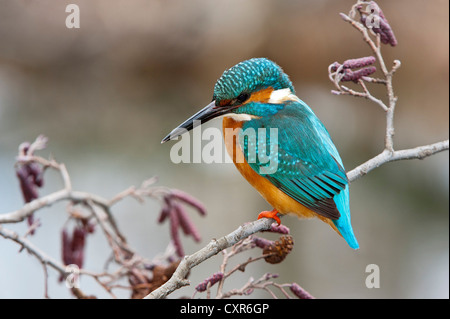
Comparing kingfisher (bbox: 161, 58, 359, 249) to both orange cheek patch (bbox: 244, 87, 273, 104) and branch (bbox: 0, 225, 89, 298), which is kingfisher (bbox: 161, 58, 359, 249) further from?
branch (bbox: 0, 225, 89, 298)

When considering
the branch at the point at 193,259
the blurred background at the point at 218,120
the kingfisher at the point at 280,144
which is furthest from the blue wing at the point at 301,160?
the blurred background at the point at 218,120

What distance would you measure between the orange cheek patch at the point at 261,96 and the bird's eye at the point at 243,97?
0.04 ft

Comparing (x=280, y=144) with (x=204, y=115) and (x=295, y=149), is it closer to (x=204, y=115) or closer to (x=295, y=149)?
(x=295, y=149)

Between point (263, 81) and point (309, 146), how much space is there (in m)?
0.23

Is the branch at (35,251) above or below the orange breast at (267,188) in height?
below

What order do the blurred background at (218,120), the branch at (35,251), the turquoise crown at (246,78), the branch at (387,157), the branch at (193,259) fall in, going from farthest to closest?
1. the blurred background at (218,120)
2. the branch at (387,157)
3. the turquoise crown at (246,78)
4. the branch at (35,251)
5. the branch at (193,259)

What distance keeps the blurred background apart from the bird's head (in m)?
2.16

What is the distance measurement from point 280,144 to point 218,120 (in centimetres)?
211

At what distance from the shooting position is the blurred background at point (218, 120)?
3855mm

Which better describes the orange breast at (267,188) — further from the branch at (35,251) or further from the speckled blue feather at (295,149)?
the branch at (35,251)

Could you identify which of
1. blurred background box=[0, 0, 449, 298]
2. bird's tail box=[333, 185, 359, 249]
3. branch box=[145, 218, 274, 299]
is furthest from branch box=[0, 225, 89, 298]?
blurred background box=[0, 0, 449, 298]

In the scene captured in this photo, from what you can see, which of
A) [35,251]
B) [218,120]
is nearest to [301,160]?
[35,251]

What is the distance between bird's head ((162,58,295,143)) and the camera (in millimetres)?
1493

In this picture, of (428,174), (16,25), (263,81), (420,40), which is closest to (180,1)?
(16,25)
